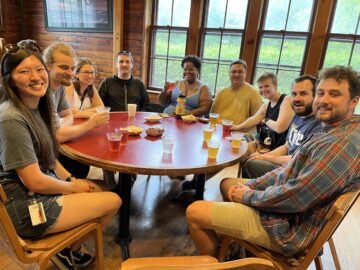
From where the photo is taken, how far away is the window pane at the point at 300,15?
127 inches

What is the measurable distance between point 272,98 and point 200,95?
82 cm

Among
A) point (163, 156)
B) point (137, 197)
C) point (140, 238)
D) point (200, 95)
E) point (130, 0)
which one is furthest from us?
point (130, 0)

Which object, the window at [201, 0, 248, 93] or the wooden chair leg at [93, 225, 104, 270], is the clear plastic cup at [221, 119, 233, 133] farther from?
the window at [201, 0, 248, 93]

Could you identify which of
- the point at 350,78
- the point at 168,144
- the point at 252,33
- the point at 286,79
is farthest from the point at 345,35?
the point at 168,144

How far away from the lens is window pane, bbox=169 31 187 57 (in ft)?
12.9

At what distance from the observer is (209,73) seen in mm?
3920

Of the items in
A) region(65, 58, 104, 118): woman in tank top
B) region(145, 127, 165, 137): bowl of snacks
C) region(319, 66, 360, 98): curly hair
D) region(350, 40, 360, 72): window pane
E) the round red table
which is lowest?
the round red table

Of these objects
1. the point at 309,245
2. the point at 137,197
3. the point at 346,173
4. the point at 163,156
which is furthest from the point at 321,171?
the point at 137,197

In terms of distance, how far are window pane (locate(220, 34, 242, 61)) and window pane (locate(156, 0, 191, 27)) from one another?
0.63m

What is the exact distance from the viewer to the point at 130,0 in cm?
387

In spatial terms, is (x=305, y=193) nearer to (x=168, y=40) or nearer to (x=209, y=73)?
(x=209, y=73)

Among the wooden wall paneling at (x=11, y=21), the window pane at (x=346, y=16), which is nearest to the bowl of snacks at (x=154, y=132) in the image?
the window pane at (x=346, y=16)

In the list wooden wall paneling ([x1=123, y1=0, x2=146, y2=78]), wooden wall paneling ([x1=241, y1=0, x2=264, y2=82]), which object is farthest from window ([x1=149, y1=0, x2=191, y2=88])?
wooden wall paneling ([x1=241, y1=0, x2=264, y2=82])

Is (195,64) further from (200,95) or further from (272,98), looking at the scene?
(272,98)
